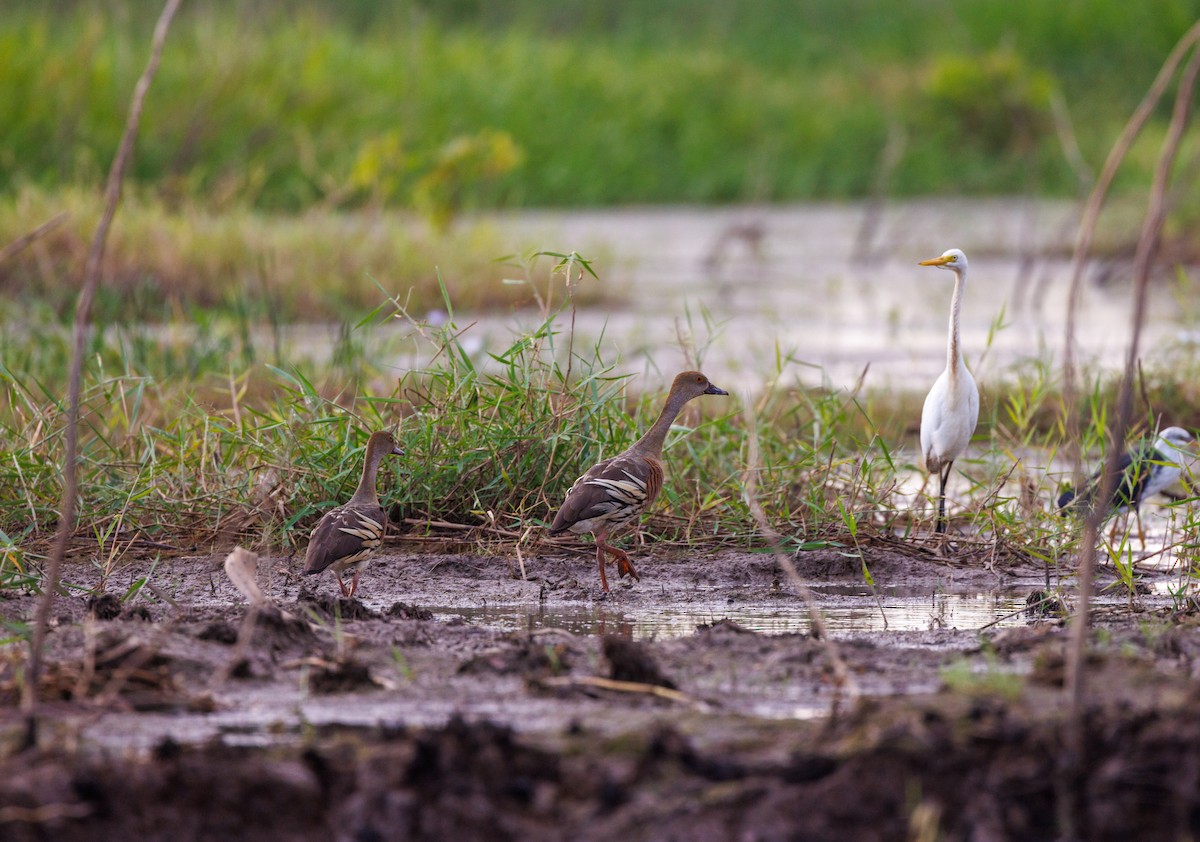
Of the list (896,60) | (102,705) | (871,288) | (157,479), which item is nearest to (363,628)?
(102,705)

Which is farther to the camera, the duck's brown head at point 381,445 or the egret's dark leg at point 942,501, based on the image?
the egret's dark leg at point 942,501

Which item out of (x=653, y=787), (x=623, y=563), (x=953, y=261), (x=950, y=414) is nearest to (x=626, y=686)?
(x=653, y=787)

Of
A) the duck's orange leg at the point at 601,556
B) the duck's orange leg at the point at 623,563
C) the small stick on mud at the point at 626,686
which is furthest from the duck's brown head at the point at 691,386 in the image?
the small stick on mud at the point at 626,686

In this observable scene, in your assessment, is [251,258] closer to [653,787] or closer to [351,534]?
[351,534]

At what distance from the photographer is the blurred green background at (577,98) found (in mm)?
13281

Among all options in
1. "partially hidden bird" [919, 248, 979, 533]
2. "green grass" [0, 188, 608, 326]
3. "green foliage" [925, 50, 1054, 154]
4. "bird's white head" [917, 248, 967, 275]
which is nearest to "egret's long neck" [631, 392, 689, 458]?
"partially hidden bird" [919, 248, 979, 533]

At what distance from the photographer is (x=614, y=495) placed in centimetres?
439

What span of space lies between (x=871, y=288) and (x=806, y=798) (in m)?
11.1

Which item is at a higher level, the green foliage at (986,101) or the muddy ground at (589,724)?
the green foliage at (986,101)

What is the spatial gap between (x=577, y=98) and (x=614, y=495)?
1510 cm

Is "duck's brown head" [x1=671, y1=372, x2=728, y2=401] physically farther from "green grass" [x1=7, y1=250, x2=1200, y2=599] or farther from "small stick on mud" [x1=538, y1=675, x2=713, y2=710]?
"small stick on mud" [x1=538, y1=675, x2=713, y2=710]

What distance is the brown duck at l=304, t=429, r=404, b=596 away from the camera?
418 centimetres

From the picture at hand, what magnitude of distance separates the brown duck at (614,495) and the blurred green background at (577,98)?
4.55 m

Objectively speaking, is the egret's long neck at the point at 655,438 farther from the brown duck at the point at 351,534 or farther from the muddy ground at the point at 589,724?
the brown duck at the point at 351,534
